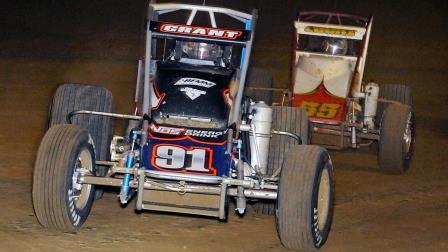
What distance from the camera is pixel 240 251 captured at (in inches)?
285

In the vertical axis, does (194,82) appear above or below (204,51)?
below

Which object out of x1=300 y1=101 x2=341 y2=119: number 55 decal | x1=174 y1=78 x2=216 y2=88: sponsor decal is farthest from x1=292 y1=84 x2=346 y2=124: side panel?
x1=174 y1=78 x2=216 y2=88: sponsor decal

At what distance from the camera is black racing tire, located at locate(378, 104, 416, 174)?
1014 cm

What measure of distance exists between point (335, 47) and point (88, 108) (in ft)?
12.8

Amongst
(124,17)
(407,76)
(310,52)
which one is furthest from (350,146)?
(124,17)

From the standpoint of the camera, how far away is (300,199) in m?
6.93

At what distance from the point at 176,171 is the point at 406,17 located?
17260 millimetres

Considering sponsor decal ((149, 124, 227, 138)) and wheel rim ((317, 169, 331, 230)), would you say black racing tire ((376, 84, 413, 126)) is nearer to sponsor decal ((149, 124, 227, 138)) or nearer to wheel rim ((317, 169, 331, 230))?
wheel rim ((317, 169, 331, 230))

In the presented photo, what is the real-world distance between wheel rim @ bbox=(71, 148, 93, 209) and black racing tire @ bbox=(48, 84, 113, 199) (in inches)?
30.0

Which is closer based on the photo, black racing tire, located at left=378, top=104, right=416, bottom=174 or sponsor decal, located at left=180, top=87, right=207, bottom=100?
sponsor decal, located at left=180, top=87, right=207, bottom=100

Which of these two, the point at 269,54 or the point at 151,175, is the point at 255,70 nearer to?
the point at 151,175

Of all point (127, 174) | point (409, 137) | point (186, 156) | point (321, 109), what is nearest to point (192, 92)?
point (186, 156)

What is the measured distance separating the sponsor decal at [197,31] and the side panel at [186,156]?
0.79 metres

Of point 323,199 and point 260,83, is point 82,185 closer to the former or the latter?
point 323,199
